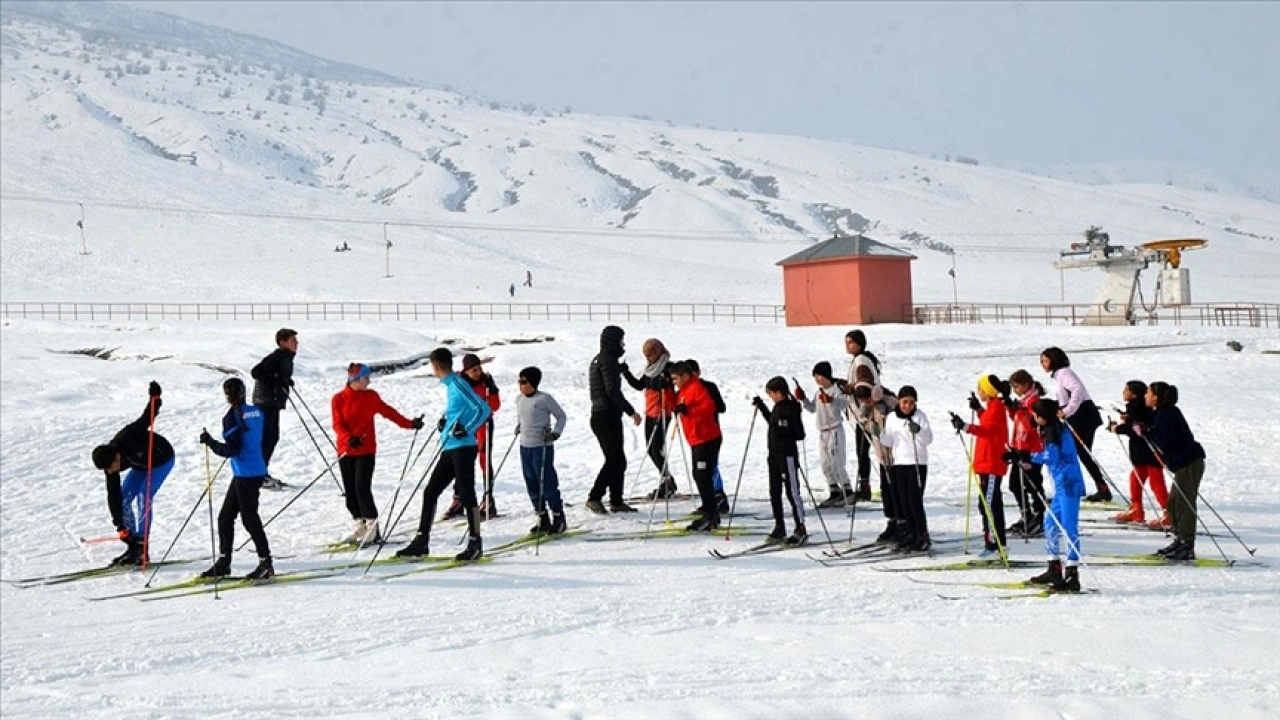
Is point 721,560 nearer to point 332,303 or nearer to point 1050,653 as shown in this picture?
point 1050,653


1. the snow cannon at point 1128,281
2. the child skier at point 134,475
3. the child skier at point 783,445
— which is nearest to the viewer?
the child skier at point 783,445

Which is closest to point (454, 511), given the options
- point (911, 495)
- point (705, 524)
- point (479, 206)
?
point (705, 524)

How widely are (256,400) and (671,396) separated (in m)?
4.00

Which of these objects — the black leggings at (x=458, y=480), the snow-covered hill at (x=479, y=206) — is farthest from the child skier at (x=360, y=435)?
the snow-covered hill at (x=479, y=206)

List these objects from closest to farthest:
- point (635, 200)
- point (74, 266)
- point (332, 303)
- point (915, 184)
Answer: point (332, 303) < point (74, 266) < point (635, 200) < point (915, 184)

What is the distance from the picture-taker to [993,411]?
10750 millimetres

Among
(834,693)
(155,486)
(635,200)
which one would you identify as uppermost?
(635,200)

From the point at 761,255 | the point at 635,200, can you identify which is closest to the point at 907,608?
the point at 761,255

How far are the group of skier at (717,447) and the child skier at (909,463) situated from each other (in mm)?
12

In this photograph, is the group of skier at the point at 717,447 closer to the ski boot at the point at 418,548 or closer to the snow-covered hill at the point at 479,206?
the ski boot at the point at 418,548

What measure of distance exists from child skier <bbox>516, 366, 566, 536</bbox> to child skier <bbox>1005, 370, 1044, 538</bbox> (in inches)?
153

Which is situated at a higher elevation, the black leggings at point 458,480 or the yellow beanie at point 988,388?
the yellow beanie at point 988,388

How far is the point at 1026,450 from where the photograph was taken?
34.1 feet

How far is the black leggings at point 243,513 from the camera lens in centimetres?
1016
